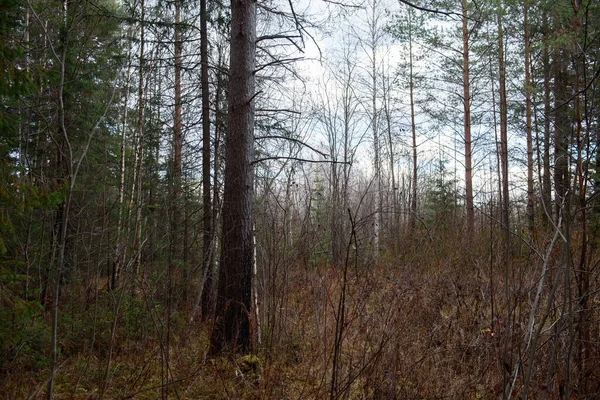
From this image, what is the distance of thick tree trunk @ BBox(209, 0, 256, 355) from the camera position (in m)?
4.15

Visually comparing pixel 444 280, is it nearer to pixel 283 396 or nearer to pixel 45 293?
pixel 283 396

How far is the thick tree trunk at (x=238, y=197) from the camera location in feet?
13.6

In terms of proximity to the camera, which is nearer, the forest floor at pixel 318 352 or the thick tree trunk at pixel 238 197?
the forest floor at pixel 318 352

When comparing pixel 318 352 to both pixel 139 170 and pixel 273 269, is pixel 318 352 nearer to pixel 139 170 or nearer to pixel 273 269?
pixel 273 269

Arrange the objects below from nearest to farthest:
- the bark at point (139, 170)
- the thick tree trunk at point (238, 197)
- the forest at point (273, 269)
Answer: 1. the forest at point (273, 269)
2. the bark at point (139, 170)
3. the thick tree trunk at point (238, 197)

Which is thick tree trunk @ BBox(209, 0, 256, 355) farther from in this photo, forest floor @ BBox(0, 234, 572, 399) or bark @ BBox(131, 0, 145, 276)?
bark @ BBox(131, 0, 145, 276)

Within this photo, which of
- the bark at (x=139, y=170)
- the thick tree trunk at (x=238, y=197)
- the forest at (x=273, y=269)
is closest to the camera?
the forest at (x=273, y=269)

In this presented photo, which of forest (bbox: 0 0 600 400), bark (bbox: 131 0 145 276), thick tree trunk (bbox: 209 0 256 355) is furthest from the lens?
thick tree trunk (bbox: 209 0 256 355)

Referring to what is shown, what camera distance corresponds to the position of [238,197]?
4.24 meters

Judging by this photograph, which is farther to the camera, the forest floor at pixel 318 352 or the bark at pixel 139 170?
the bark at pixel 139 170

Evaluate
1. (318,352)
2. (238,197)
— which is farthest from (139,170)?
(318,352)

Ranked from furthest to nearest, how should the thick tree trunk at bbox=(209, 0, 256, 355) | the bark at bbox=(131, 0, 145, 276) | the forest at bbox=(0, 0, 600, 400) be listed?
the thick tree trunk at bbox=(209, 0, 256, 355)
the bark at bbox=(131, 0, 145, 276)
the forest at bbox=(0, 0, 600, 400)

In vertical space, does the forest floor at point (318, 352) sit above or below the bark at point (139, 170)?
below

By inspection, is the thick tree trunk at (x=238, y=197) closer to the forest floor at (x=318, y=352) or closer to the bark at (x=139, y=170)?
the forest floor at (x=318, y=352)
